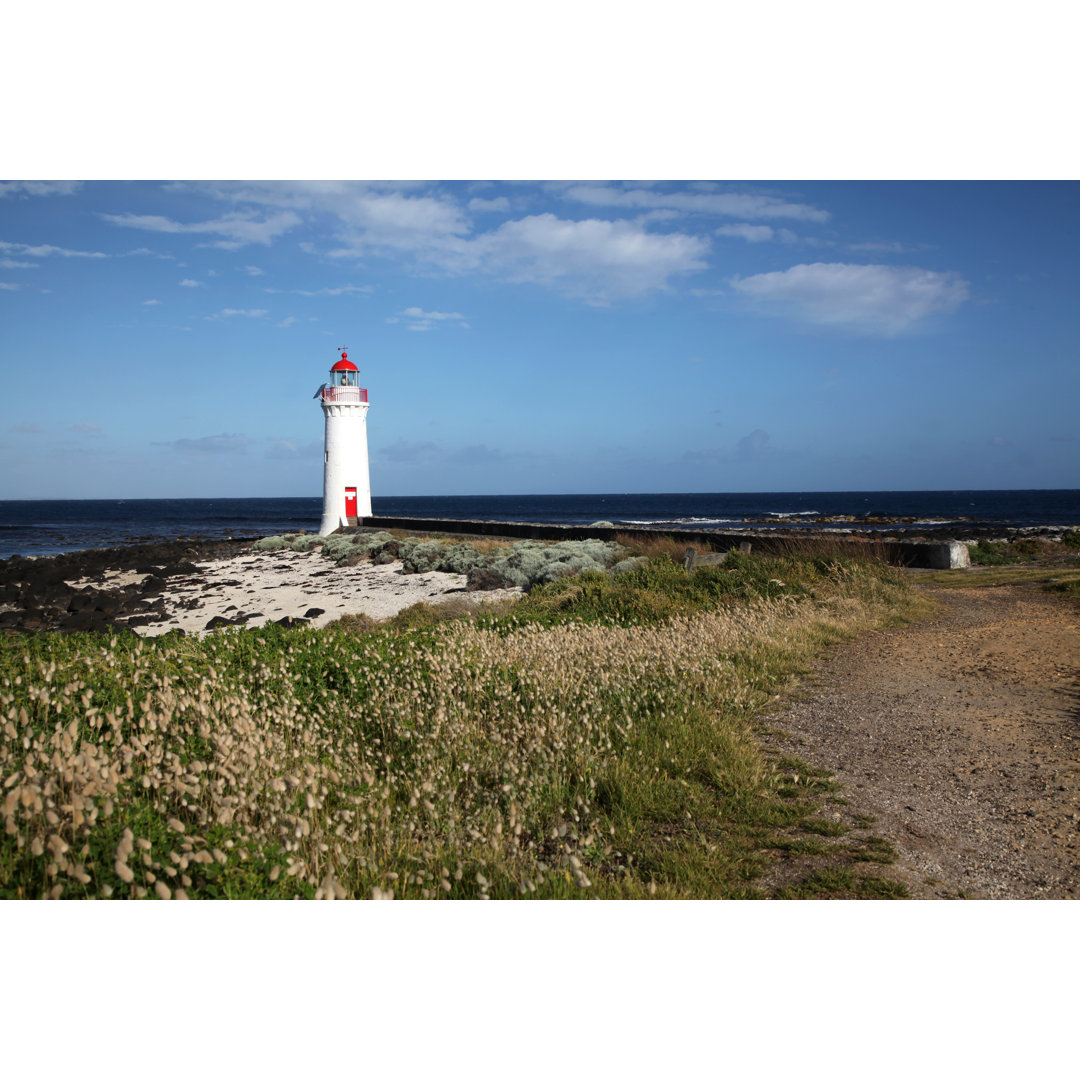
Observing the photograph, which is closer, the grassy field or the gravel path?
the grassy field

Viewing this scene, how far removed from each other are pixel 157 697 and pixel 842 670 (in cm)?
654

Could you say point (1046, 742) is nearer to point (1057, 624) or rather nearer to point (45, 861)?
point (1057, 624)

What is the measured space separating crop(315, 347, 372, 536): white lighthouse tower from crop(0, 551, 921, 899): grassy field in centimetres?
2564

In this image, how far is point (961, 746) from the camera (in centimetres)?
531

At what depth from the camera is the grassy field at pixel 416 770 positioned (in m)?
3.03

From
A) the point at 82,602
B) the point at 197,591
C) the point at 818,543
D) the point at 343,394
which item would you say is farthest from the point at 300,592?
the point at 343,394

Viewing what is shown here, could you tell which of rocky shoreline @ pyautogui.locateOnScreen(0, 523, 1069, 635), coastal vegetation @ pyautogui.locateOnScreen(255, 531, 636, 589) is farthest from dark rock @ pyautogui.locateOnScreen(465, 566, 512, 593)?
rocky shoreline @ pyautogui.locateOnScreen(0, 523, 1069, 635)

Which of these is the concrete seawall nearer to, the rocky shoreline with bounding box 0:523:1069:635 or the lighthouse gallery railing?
the rocky shoreline with bounding box 0:523:1069:635

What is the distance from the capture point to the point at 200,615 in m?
17.2

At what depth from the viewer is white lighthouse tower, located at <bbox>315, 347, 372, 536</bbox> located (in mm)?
32375

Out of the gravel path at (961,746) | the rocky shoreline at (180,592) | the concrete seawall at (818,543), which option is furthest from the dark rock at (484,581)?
the gravel path at (961,746)

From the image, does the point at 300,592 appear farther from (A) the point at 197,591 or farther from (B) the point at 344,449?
(B) the point at 344,449
